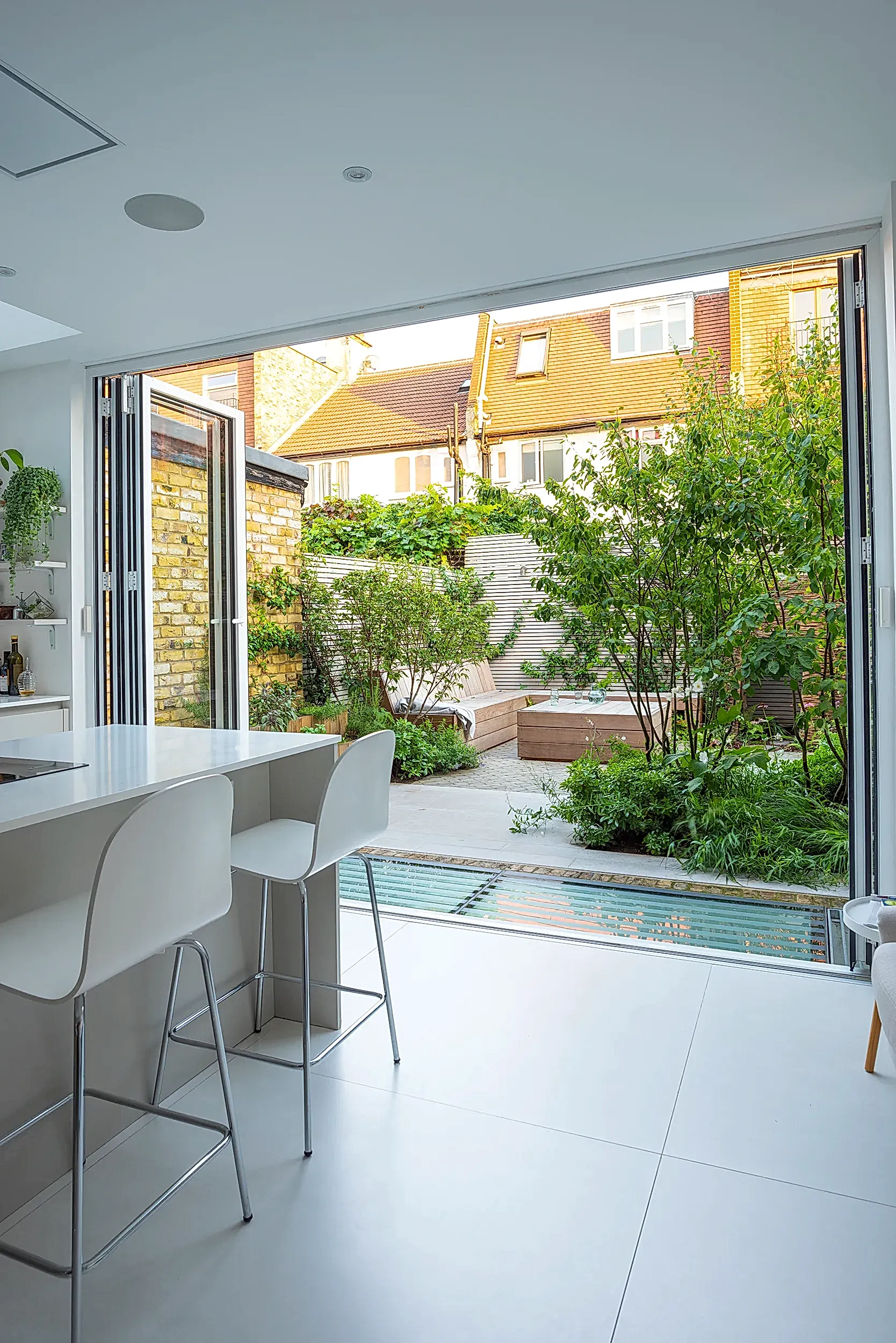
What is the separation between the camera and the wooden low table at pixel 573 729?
21.1 feet

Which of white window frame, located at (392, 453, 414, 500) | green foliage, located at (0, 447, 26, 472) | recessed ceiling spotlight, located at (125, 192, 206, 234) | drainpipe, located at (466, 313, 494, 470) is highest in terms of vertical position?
drainpipe, located at (466, 313, 494, 470)

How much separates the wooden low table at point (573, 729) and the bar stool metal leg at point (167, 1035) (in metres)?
4.54

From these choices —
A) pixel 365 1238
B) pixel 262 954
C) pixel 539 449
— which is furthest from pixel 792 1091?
pixel 539 449

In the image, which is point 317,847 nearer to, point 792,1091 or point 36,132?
point 792,1091

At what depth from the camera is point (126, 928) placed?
4.69 ft

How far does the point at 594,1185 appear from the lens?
178cm

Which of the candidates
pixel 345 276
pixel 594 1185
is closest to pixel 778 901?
pixel 594 1185

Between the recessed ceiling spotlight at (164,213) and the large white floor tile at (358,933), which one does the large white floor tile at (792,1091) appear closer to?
the large white floor tile at (358,933)

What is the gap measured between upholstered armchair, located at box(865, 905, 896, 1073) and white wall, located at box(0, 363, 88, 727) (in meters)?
3.41

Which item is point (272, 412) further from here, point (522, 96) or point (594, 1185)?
point (594, 1185)

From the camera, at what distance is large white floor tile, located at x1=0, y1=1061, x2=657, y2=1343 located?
1.43 meters

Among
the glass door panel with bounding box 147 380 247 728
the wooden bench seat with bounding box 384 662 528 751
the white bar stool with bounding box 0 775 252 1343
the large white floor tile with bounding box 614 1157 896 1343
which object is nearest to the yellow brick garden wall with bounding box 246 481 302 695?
the wooden bench seat with bounding box 384 662 528 751

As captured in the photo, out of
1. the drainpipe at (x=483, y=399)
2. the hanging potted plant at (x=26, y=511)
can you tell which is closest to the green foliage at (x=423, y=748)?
the hanging potted plant at (x=26, y=511)

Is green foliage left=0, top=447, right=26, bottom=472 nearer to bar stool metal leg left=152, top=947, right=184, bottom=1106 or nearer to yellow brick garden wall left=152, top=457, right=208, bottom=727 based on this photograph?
yellow brick garden wall left=152, top=457, right=208, bottom=727
